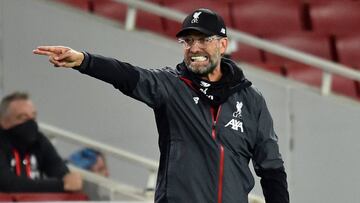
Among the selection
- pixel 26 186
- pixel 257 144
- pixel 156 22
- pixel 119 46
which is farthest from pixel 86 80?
pixel 257 144

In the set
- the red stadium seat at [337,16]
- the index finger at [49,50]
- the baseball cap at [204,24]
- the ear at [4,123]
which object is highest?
the red stadium seat at [337,16]

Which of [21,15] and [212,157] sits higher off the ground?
[21,15]

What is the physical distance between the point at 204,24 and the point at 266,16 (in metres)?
3.22

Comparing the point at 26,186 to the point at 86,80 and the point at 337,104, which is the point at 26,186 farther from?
the point at 337,104

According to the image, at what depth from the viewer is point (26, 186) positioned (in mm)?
5766

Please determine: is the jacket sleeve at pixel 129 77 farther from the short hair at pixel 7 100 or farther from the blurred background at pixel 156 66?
the blurred background at pixel 156 66

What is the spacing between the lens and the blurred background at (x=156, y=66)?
20.6 ft

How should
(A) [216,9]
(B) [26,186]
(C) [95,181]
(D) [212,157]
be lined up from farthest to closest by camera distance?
1. (A) [216,9]
2. (C) [95,181]
3. (B) [26,186]
4. (D) [212,157]

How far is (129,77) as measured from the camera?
12.6 feet

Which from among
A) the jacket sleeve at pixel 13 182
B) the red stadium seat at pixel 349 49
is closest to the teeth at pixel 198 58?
the jacket sleeve at pixel 13 182

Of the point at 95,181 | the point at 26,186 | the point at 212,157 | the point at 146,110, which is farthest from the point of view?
the point at 146,110

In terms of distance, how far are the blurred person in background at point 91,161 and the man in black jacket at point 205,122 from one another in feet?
8.77

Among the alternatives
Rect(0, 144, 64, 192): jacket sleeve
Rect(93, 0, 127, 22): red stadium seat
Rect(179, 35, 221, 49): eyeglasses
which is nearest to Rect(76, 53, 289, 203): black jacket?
Rect(179, 35, 221, 49): eyeglasses

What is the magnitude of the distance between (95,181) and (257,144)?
7.37 feet
